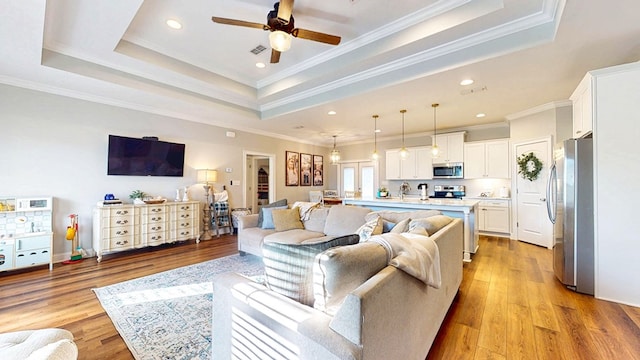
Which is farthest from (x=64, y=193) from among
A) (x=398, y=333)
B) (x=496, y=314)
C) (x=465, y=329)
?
(x=496, y=314)

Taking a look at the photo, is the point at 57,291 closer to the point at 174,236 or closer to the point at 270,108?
the point at 174,236

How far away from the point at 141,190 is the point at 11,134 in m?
1.70

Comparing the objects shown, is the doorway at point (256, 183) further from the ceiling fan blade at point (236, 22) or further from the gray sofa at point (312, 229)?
the ceiling fan blade at point (236, 22)

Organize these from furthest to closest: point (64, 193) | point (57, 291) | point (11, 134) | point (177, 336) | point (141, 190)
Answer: point (141, 190)
point (64, 193)
point (11, 134)
point (57, 291)
point (177, 336)

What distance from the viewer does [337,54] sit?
348cm

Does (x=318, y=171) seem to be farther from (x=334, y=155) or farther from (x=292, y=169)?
(x=334, y=155)

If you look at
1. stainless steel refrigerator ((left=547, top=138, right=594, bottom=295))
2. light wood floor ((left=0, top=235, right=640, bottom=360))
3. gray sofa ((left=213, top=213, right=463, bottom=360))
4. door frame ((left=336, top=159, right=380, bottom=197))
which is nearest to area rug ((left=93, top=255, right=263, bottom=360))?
light wood floor ((left=0, top=235, right=640, bottom=360))

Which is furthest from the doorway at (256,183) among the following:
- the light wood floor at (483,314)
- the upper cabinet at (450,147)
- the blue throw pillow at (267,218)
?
the upper cabinet at (450,147)

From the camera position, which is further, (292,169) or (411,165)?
(292,169)

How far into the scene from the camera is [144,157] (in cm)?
452

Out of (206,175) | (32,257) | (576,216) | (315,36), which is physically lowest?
(32,257)

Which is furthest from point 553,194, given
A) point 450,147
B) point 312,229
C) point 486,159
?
point 450,147

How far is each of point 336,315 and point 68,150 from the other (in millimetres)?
4934

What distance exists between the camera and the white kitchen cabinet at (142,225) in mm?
3820
